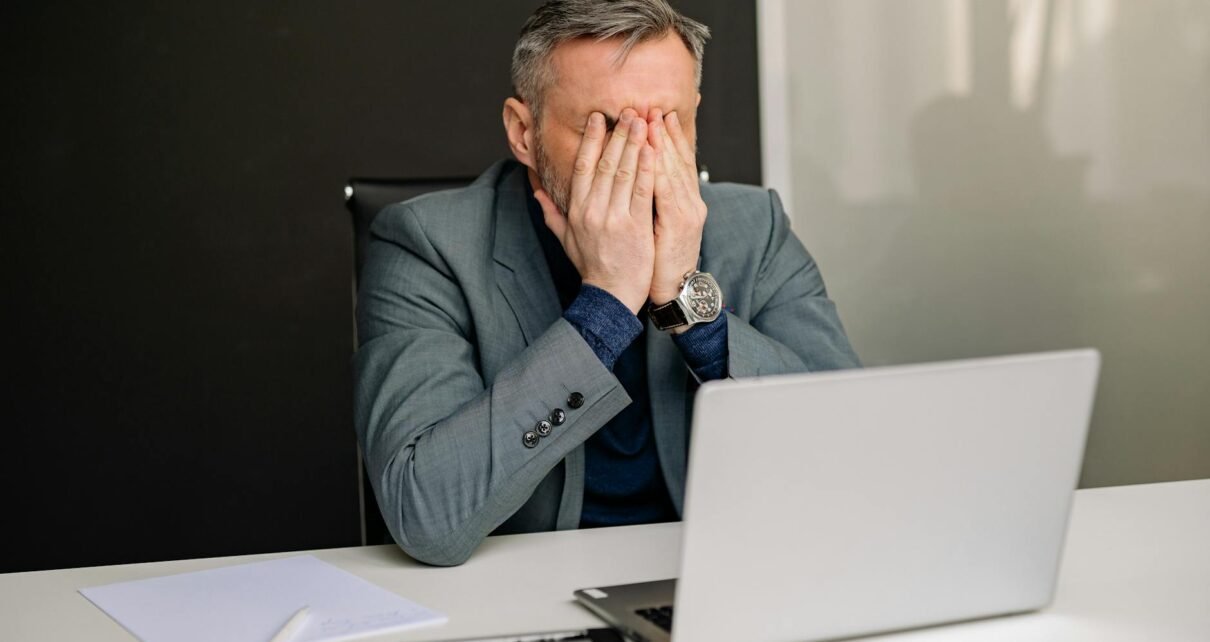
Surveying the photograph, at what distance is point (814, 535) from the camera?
2.62ft

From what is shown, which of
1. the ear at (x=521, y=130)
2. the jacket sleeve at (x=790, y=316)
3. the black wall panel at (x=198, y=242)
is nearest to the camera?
the jacket sleeve at (x=790, y=316)

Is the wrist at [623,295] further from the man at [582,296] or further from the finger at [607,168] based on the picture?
the finger at [607,168]

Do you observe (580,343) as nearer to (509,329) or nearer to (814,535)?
(509,329)

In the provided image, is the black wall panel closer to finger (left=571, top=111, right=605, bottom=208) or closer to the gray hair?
the gray hair

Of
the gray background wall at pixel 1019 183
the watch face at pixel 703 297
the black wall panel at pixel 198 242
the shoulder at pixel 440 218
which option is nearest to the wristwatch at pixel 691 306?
the watch face at pixel 703 297

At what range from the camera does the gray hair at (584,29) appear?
155 cm

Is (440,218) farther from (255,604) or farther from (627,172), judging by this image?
(255,604)

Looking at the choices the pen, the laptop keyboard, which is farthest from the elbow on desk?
the laptop keyboard

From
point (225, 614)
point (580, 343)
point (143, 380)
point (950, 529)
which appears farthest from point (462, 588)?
point (143, 380)

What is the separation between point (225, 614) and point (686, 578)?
16.8 inches

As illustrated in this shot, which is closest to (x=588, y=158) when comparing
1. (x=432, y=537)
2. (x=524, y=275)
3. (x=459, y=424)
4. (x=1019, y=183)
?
(x=524, y=275)

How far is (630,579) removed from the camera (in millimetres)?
1084

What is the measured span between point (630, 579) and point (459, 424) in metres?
0.29

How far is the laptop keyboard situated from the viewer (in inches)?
34.1
